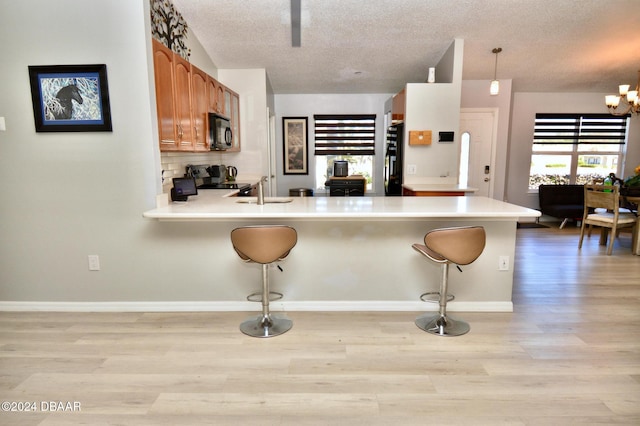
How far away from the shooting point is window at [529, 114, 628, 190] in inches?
268

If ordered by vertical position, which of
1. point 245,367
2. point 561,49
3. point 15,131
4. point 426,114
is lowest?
point 245,367

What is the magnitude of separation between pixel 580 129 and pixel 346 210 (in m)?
6.45

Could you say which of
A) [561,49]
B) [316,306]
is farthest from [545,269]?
[561,49]

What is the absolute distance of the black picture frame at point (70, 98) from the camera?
2664mm

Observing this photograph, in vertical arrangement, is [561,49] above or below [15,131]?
above

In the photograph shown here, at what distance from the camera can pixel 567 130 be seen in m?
6.83

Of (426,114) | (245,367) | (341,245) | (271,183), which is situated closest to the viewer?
(245,367)

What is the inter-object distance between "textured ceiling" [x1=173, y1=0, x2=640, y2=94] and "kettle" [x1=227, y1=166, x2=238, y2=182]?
1599mm

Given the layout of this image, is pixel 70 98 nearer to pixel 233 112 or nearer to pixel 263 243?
Result: pixel 263 243

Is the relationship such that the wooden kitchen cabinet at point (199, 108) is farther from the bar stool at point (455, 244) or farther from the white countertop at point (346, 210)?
the bar stool at point (455, 244)

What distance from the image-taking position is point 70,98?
106 inches

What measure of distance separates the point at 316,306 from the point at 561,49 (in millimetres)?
4989

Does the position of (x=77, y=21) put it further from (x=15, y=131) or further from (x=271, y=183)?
(x=271, y=183)

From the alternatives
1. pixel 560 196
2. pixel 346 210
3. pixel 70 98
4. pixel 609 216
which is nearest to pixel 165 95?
pixel 70 98
